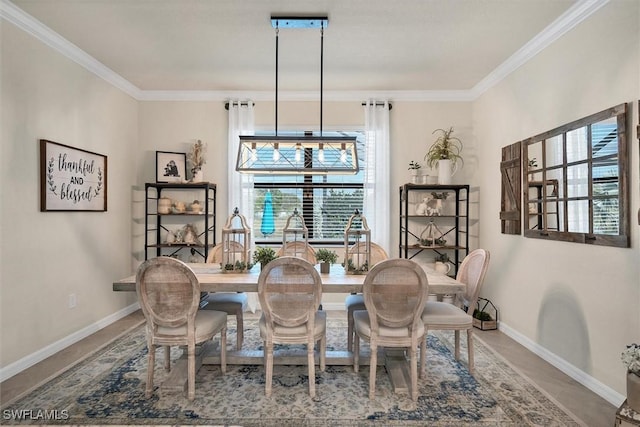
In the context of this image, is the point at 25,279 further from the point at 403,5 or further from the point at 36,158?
the point at 403,5

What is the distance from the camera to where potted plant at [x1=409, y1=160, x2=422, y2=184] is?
419 centimetres

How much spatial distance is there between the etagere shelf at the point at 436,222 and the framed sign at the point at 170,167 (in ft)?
9.28

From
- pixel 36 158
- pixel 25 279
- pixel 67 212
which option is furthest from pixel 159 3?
pixel 25 279

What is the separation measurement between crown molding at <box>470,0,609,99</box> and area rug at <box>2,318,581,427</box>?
9.10ft

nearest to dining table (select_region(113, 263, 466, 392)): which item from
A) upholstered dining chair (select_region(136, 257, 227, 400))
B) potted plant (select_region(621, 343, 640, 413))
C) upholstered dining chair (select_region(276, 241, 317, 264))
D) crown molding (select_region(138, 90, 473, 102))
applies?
upholstered dining chair (select_region(136, 257, 227, 400))

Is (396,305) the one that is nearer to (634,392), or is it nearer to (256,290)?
(256,290)

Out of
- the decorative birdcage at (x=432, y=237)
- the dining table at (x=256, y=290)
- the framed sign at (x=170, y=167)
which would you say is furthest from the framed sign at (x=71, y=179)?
the decorative birdcage at (x=432, y=237)

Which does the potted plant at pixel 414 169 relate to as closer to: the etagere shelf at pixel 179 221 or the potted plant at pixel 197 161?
the etagere shelf at pixel 179 221

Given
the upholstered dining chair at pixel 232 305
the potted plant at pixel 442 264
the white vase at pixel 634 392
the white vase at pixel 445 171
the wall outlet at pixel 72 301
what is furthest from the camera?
the white vase at pixel 445 171

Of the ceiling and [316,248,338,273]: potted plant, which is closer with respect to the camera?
the ceiling

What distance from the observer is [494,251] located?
12.7 feet

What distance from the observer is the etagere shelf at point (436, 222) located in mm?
4199

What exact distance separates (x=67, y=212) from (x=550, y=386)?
4299mm

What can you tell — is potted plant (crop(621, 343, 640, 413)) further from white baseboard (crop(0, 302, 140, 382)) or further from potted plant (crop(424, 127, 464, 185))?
white baseboard (crop(0, 302, 140, 382))
